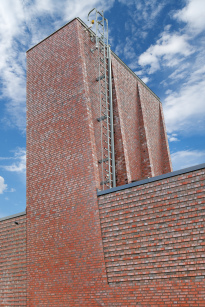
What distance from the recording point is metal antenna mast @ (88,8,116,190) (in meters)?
11.0

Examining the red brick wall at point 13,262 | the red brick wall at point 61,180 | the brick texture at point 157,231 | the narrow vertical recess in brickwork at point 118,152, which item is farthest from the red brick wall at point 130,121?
the red brick wall at point 13,262

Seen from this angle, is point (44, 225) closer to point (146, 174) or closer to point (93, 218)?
point (93, 218)

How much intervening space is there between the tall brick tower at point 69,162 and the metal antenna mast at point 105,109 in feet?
0.83

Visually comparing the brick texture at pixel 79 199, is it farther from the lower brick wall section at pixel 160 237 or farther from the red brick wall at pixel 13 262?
the red brick wall at pixel 13 262

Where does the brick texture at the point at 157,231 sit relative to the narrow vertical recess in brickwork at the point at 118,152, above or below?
below

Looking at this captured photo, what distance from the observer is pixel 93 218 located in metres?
8.95

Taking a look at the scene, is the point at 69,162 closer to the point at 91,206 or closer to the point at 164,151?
the point at 91,206

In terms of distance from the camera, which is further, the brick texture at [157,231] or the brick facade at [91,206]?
the brick facade at [91,206]

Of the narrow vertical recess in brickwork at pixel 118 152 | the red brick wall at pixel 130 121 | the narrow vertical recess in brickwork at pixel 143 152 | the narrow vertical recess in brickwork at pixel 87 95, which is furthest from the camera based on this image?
the narrow vertical recess in brickwork at pixel 143 152

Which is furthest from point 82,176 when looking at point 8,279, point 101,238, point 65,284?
point 8,279

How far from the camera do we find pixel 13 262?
1082 cm

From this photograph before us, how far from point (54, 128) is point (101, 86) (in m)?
2.80

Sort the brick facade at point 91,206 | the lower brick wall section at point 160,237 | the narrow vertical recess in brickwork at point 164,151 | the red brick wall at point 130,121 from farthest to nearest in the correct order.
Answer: the narrow vertical recess in brickwork at point 164,151 → the red brick wall at point 130,121 → the brick facade at point 91,206 → the lower brick wall section at point 160,237

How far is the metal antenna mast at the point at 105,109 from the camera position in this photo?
11.0m
